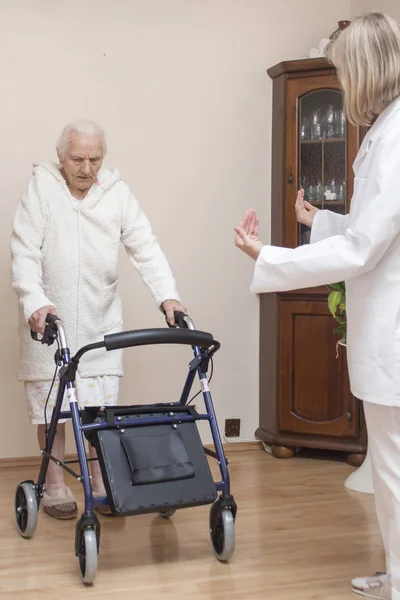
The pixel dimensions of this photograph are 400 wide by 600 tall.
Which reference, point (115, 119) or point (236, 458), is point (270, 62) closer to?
point (115, 119)

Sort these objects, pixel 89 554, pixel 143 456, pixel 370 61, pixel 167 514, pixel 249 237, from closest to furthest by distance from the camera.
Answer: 1. pixel 370 61
2. pixel 249 237
3. pixel 89 554
4. pixel 143 456
5. pixel 167 514

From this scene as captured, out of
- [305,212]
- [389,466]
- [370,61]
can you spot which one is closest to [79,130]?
[305,212]

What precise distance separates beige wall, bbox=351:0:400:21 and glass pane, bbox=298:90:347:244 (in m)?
0.48

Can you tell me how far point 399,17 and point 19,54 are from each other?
1810 mm

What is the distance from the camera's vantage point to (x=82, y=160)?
10.6 ft

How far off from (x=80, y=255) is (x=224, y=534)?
1.20m

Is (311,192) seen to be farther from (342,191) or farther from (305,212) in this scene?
(305,212)

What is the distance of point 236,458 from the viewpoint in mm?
4293

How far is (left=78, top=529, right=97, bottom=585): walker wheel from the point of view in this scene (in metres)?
2.56

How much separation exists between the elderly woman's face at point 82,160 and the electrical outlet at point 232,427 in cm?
166

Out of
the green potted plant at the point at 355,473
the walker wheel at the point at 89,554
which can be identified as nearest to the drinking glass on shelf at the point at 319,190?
the green potted plant at the point at 355,473

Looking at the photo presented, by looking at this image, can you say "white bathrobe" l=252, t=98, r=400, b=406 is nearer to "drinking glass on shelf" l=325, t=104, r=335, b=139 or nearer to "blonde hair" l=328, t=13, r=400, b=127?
"blonde hair" l=328, t=13, r=400, b=127

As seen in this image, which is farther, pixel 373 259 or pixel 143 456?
pixel 143 456

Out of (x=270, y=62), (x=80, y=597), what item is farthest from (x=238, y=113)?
(x=80, y=597)
